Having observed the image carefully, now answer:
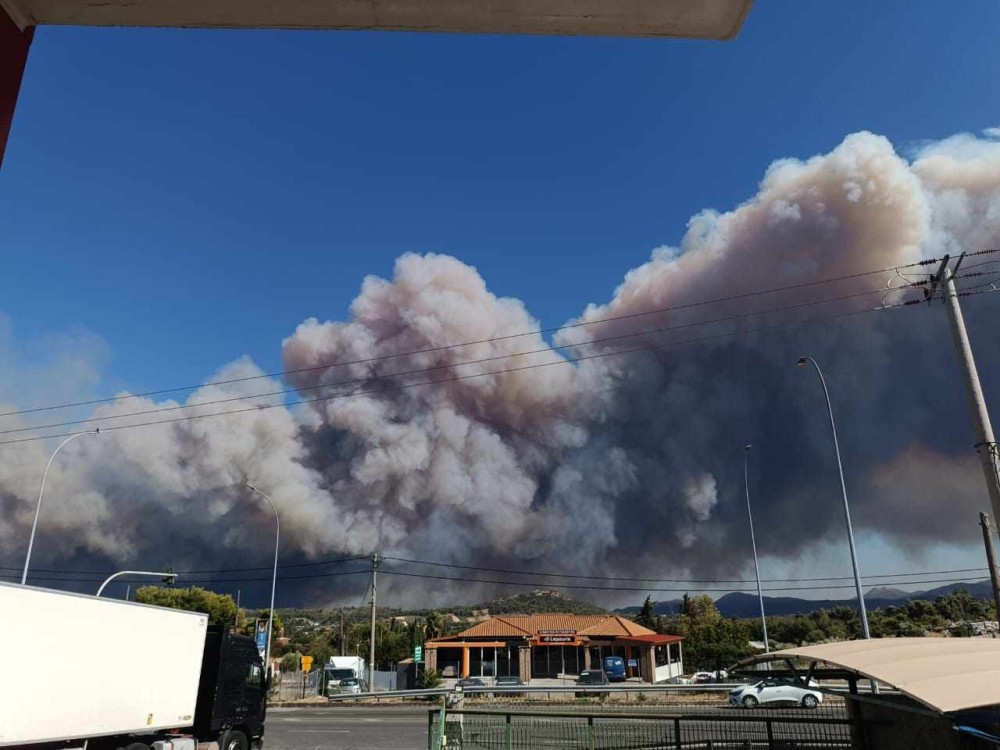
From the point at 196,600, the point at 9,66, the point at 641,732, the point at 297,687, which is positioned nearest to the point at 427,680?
the point at 297,687

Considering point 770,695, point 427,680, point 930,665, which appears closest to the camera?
point 930,665

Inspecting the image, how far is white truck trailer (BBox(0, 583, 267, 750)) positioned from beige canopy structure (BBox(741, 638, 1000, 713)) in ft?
32.9

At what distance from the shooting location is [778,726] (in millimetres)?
10195

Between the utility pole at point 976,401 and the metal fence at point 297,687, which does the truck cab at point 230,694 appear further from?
the metal fence at point 297,687

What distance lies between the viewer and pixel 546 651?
63.0 m

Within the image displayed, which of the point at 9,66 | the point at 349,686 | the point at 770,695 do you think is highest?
the point at 9,66

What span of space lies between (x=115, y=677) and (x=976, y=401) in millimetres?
15096

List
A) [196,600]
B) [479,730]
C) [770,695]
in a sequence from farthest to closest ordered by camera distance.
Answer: [196,600]
[770,695]
[479,730]

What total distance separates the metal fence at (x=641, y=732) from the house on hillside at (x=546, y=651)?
48.1 metres

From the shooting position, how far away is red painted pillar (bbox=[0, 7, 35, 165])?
5.94 feet

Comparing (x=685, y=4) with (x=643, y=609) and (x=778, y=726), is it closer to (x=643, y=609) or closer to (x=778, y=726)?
(x=778, y=726)

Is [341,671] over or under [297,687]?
over

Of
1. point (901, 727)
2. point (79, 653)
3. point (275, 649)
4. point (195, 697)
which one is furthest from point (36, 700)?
point (275, 649)

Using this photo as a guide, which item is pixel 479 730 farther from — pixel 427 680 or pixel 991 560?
pixel 427 680
